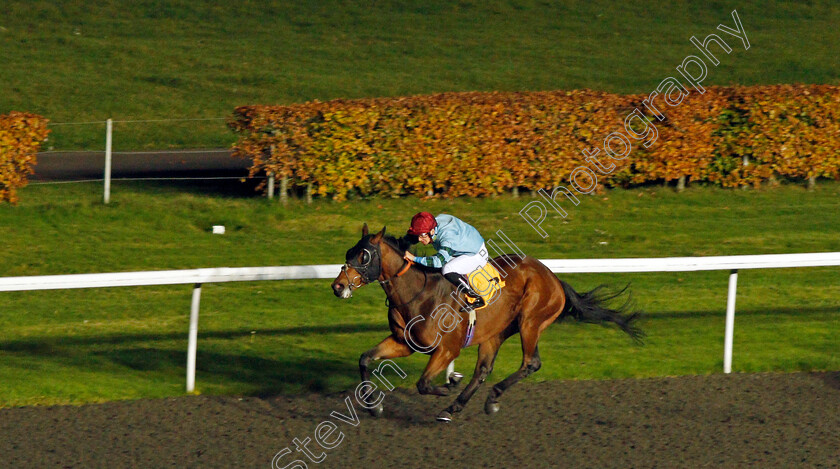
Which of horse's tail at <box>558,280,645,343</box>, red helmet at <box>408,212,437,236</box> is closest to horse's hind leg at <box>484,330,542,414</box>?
horse's tail at <box>558,280,645,343</box>

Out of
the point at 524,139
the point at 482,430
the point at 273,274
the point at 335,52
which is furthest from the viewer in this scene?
the point at 335,52

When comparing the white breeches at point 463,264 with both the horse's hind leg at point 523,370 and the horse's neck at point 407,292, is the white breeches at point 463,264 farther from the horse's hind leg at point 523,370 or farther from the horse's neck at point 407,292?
the horse's hind leg at point 523,370

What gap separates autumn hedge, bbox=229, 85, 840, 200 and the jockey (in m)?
5.96

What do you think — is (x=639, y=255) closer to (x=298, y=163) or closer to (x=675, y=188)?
(x=675, y=188)

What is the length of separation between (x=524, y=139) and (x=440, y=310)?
6.74m

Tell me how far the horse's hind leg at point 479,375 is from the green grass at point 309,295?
0.72 m

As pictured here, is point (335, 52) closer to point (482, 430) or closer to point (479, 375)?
point (479, 375)

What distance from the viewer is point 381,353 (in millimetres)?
5633

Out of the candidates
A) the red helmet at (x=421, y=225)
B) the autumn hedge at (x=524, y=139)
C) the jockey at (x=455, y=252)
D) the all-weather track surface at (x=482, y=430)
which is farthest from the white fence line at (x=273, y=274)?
the autumn hedge at (x=524, y=139)

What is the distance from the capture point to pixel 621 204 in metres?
12.5

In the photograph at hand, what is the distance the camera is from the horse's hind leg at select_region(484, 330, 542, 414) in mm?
5809

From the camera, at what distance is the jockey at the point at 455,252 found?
228 inches

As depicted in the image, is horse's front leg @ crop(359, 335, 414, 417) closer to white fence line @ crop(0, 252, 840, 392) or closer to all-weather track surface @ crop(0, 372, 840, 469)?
all-weather track surface @ crop(0, 372, 840, 469)

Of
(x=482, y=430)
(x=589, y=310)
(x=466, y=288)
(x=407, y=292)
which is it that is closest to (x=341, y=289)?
(x=407, y=292)
